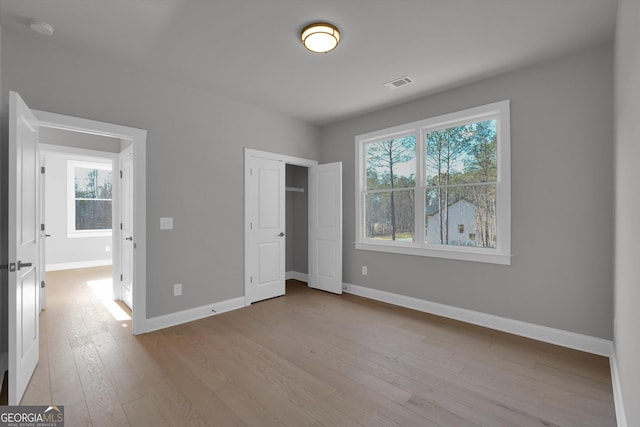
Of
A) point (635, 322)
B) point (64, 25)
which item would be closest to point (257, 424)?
point (635, 322)

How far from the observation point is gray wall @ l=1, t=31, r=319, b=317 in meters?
2.68

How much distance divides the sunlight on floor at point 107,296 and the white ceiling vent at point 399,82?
4.22m

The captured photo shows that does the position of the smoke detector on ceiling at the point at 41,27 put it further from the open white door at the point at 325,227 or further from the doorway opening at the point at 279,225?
the open white door at the point at 325,227

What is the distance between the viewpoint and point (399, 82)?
11.3 feet

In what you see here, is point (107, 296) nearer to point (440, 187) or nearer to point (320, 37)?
point (320, 37)

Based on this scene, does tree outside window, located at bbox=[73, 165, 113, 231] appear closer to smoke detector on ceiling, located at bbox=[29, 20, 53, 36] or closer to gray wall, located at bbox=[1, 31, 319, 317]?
gray wall, located at bbox=[1, 31, 319, 317]

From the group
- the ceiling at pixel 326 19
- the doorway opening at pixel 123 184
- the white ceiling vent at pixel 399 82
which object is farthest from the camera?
the white ceiling vent at pixel 399 82

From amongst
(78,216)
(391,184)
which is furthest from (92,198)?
(391,184)

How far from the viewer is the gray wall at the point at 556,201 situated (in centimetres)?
269

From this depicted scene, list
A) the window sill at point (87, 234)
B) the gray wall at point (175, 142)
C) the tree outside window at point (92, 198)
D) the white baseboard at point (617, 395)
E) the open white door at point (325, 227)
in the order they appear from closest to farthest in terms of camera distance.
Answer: the white baseboard at point (617, 395) < the gray wall at point (175, 142) < the open white door at point (325, 227) < the window sill at point (87, 234) < the tree outside window at point (92, 198)

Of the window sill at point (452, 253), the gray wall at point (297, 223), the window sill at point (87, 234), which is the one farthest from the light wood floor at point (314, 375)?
the window sill at point (87, 234)

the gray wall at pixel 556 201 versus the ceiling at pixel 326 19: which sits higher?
the ceiling at pixel 326 19

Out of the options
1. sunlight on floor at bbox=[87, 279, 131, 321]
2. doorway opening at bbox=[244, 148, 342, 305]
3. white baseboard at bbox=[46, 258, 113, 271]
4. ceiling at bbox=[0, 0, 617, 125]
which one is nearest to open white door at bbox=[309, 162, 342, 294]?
doorway opening at bbox=[244, 148, 342, 305]

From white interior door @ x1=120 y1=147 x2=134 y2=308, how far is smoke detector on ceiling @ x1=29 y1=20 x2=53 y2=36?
61.3 inches
